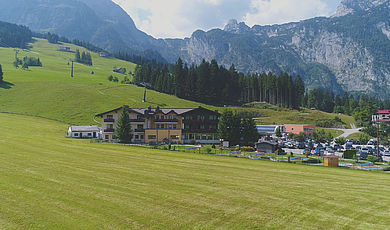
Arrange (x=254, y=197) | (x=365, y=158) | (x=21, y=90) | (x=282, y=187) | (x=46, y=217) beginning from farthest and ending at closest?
(x=21, y=90) → (x=365, y=158) → (x=282, y=187) → (x=254, y=197) → (x=46, y=217)

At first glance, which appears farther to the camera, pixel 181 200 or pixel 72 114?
pixel 72 114

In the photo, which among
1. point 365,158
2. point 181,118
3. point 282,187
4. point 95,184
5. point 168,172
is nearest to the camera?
point 95,184

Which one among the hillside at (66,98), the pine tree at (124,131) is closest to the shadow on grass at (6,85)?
the hillside at (66,98)

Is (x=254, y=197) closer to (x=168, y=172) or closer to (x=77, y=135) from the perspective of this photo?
(x=168, y=172)

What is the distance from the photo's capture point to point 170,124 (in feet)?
278

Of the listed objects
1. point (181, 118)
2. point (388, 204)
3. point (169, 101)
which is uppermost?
point (169, 101)

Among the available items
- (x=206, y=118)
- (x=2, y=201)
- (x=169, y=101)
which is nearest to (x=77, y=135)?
(x=206, y=118)

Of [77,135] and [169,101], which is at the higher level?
[169,101]

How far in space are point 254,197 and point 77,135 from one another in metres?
75.0

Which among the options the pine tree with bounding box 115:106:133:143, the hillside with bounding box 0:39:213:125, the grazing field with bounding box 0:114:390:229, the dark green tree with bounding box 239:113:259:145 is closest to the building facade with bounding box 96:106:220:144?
the pine tree with bounding box 115:106:133:143

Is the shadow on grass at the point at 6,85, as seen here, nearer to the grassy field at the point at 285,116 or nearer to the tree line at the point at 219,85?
the tree line at the point at 219,85

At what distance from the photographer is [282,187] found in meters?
27.7

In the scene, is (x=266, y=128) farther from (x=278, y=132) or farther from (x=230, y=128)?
(x=230, y=128)

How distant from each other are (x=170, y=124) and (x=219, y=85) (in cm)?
8719
